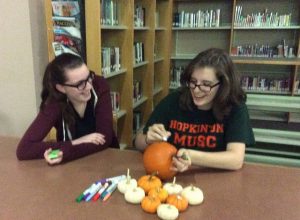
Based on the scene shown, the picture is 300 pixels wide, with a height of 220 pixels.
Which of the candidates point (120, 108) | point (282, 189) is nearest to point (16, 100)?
point (120, 108)

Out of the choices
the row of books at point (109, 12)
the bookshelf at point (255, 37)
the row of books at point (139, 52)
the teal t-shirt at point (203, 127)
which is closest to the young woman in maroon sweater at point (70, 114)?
the teal t-shirt at point (203, 127)

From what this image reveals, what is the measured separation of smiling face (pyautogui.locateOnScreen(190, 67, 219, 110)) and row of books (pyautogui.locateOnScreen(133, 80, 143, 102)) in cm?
219

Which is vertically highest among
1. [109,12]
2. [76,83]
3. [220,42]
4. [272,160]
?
[109,12]

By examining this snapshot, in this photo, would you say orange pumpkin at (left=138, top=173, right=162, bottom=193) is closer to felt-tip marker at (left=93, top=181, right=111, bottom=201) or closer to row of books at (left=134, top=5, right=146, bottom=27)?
felt-tip marker at (left=93, top=181, right=111, bottom=201)

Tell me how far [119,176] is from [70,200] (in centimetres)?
21

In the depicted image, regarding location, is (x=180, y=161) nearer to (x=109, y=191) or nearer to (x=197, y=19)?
(x=109, y=191)

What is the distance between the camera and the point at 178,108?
4.89ft

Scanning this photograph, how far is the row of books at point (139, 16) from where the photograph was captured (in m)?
3.39

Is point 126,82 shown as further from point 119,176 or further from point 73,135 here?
point 119,176

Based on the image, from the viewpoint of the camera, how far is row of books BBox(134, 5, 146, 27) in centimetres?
339

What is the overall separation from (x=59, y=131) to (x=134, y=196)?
863 mm

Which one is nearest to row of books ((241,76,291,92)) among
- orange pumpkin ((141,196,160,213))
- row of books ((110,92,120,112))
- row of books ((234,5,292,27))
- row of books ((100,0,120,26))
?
row of books ((234,5,292,27))

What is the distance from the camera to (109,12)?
2662mm

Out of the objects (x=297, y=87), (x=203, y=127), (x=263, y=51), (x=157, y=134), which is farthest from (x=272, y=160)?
(x=263, y=51)
